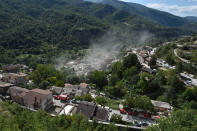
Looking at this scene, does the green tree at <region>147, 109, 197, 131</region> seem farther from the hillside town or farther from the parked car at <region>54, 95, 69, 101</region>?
the parked car at <region>54, 95, 69, 101</region>

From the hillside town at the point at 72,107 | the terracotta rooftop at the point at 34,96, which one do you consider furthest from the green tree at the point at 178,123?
the terracotta rooftop at the point at 34,96

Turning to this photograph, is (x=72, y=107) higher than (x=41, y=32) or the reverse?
the reverse

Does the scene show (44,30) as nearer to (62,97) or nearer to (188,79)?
(62,97)

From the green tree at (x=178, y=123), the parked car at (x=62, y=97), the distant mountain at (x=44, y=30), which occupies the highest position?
the distant mountain at (x=44, y=30)

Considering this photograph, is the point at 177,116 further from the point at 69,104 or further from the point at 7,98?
the point at 7,98

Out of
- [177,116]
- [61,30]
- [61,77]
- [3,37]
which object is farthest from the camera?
[61,30]

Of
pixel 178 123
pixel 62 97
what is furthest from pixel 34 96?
pixel 178 123

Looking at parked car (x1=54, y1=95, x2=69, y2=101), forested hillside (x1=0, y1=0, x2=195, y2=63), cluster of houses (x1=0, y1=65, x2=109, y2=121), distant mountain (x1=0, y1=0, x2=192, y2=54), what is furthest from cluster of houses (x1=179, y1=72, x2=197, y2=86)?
distant mountain (x1=0, y1=0, x2=192, y2=54)

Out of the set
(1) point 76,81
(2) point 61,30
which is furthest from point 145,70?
(2) point 61,30

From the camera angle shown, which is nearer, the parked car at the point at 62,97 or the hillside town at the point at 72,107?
the hillside town at the point at 72,107

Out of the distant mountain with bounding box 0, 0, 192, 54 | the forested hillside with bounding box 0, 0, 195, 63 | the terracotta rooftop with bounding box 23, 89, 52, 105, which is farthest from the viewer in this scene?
the distant mountain with bounding box 0, 0, 192, 54

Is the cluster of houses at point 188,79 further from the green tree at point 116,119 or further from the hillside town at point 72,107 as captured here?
the green tree at point 116,119
